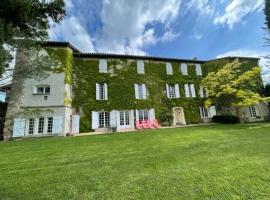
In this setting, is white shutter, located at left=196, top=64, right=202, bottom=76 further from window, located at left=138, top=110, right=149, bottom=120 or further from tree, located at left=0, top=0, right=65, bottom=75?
tree, located at left=0, top=0, right=65, bottom=75

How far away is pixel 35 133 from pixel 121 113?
7645mm

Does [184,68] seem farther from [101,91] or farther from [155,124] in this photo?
[101,91]

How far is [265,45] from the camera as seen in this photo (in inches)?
559

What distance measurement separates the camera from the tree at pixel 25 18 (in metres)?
7.48

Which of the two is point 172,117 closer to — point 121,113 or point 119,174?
point 121,113

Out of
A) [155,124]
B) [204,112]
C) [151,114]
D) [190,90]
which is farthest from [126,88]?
[204,112]

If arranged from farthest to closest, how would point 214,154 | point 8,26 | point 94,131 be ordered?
1. point 94,131
2. point 8,26
3. point 214,154

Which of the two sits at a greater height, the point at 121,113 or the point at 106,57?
the point at 106,57

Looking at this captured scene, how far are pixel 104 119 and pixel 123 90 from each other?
3.51m

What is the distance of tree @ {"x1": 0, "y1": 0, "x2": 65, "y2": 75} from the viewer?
7.48 m

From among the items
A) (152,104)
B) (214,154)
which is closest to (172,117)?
(152,104)

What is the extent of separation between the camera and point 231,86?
19.0 meters

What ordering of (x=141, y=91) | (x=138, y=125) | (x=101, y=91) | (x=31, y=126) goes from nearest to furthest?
1. (x=31, y=126)
2. (x=138, y=125)
3. (x=101, y=91)
4. (x=141, y=91)

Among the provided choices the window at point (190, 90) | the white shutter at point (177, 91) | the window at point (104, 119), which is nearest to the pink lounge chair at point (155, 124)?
the white shutter at point (177, 91)
